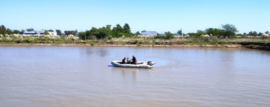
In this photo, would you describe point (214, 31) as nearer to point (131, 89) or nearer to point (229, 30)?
point (229, 30)

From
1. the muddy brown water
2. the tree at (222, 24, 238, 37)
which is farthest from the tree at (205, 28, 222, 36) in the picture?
the muddy brown water

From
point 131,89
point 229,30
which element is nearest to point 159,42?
point 229,30

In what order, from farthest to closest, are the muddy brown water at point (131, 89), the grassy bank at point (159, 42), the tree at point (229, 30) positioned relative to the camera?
the tree at point (229, 30), the grassy bank at point (159, 42), the muddy brown water at point (131, 89)

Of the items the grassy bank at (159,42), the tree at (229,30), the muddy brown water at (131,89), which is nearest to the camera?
the muddy brown water at (131,89)

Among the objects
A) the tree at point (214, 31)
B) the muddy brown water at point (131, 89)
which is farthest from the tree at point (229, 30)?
the muddy brown water at point (131, 89)

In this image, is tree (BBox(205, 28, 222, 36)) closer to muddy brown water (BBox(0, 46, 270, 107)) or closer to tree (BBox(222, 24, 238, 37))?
tree (BBox(222, 24, 238, 37))

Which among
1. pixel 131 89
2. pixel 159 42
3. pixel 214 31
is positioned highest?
pixel 214 31

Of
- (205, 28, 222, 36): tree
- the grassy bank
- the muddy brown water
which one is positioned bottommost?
the muddy brown water

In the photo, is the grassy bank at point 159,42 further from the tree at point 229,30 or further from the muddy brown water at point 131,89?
the muddy brown water at point 131,89

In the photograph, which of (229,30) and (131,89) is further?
(229,30)

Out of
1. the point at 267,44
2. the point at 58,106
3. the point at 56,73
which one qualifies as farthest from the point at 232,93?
the point at 267,44

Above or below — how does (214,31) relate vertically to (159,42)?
above

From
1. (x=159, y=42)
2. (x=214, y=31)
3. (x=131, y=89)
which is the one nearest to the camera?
(x=131, y=89)

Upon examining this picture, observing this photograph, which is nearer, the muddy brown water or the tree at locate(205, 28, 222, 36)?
the muddy brown water
